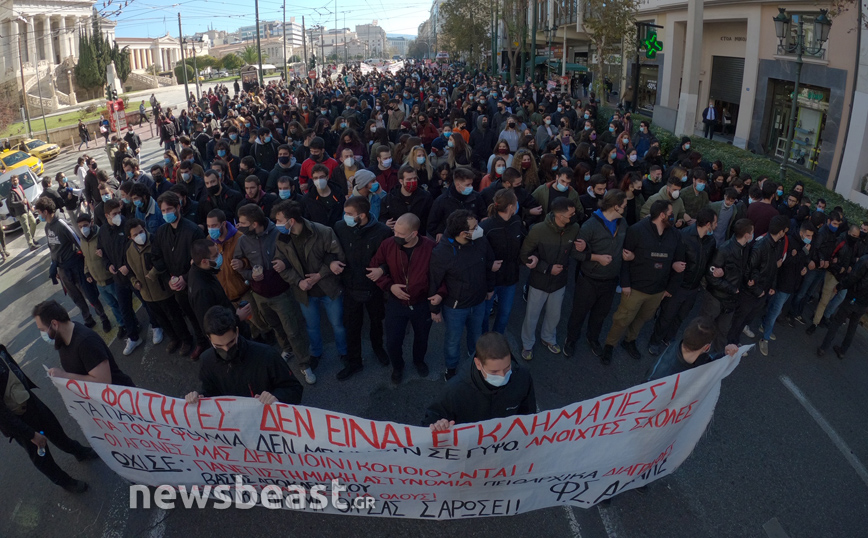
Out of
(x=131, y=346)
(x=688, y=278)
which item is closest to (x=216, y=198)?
(x=131, y=346)

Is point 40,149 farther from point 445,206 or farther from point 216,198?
point 445,206

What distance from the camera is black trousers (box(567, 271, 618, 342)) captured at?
580 centimetres

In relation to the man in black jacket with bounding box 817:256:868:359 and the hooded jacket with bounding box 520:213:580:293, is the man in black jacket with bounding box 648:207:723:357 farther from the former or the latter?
the man in black jacket with bounding box 817:256:868:359

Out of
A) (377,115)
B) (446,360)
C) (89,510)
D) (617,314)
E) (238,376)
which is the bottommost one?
(89,510)

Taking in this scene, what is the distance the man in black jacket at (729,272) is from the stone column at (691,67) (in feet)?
51.4

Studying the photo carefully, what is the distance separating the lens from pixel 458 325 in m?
5.31

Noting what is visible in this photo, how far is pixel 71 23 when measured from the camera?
64250 millimetres

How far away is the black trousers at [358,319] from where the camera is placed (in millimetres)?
5621

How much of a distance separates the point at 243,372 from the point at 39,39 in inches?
2816

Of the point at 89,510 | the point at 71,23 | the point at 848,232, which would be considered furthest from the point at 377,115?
the point at 71,23

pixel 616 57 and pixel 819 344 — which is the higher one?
pixel 616 57

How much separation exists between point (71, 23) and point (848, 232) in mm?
80754

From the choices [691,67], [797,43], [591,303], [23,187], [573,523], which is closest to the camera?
[573,523]

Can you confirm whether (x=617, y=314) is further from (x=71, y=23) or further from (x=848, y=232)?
(x=71, y=23)
